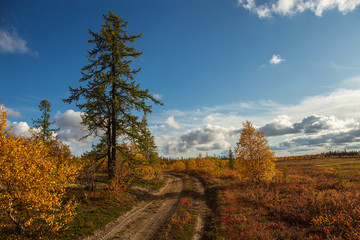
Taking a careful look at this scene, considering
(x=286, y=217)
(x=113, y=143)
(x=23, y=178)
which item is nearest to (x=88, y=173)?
(x=113, y=143)

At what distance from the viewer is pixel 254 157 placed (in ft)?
80.5

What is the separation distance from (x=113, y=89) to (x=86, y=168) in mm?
9785

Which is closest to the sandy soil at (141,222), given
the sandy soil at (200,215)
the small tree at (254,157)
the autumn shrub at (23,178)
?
the sandy soil at (200,215)

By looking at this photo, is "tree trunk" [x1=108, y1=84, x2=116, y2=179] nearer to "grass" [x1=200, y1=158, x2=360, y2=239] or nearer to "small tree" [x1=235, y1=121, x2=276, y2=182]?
"grass" [x1=200, y1=158, x2=360, y2=239]

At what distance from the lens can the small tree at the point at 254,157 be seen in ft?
78.1

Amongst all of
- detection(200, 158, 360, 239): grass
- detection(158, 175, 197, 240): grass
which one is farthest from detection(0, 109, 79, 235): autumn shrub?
detection(200, 158, 360, 239): grass

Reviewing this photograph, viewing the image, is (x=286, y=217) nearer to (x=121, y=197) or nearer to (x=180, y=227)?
(x=180, y=227)

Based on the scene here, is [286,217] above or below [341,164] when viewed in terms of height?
above

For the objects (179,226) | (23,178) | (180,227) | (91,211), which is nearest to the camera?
(23,178)

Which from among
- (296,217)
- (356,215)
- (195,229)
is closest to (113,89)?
(195,229)

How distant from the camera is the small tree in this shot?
23812 mm

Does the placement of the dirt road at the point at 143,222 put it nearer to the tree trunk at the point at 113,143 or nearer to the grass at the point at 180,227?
the grass at the point at 180,227

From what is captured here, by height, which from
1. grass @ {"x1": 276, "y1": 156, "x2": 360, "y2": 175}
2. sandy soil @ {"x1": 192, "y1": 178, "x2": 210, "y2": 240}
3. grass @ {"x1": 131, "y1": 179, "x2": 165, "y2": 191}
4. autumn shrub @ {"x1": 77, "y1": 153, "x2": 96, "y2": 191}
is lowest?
grass @ {"x1": 276, "y1": 156, "x2": 360, "y2": 175}

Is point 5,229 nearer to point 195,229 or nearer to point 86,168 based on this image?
point 86,168
